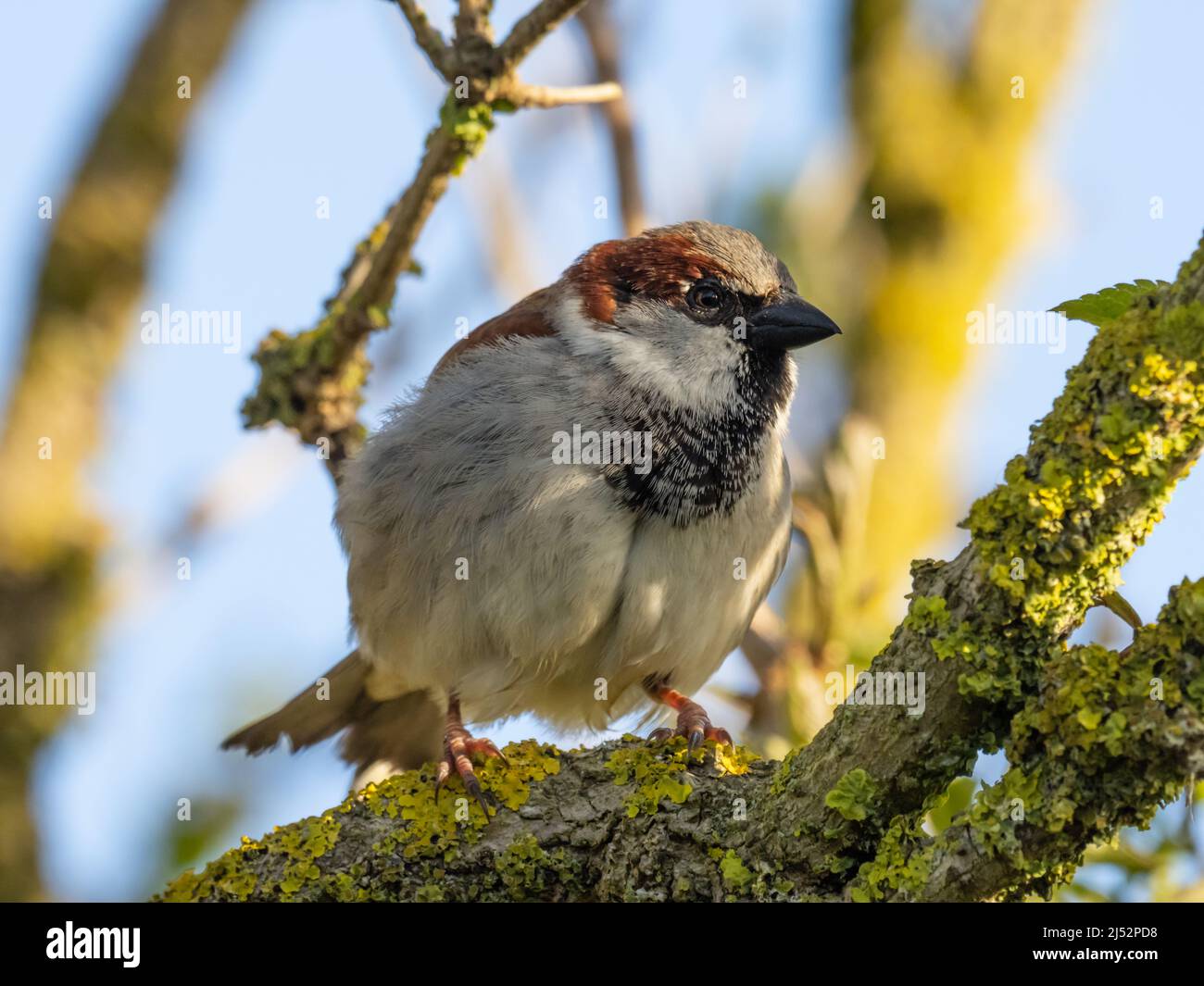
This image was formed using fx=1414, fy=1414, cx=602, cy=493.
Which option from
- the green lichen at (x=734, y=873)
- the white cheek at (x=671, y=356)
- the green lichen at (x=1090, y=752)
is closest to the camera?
the green lichen at (x=1090, y=752)

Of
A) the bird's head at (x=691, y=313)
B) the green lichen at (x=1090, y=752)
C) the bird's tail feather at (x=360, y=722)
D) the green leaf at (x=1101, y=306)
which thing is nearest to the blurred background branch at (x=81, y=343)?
the bird's tail feather at (x=360, y=722)

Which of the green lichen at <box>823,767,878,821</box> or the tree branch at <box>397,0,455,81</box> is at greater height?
the tree branch at <box>397,0,455,81</box>

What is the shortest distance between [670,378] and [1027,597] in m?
1.71

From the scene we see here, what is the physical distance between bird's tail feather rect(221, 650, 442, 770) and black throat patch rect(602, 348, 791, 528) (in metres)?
1.24

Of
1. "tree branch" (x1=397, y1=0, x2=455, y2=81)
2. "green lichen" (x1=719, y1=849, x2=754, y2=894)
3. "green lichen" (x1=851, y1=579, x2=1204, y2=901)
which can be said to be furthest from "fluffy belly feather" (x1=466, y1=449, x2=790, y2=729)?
"green lichen" (x1=851, y1=579, x2=1204, y2=901)

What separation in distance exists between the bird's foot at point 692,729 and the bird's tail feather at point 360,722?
2.94 ft

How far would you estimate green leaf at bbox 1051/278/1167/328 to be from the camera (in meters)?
2.34

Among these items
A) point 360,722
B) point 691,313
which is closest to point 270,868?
point 360,722

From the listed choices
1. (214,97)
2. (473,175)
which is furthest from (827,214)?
(214,97)

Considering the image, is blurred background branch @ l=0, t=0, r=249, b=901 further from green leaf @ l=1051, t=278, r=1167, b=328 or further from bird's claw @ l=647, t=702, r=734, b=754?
green leaf @ l=1051, t=278, r=1167, b=328

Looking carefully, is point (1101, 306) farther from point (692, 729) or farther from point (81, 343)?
point (81, 343)

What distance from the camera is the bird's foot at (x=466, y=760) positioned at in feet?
10.4

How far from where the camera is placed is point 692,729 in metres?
3.68

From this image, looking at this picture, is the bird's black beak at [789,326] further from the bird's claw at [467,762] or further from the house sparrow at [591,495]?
the bird's claw at [467,762]
